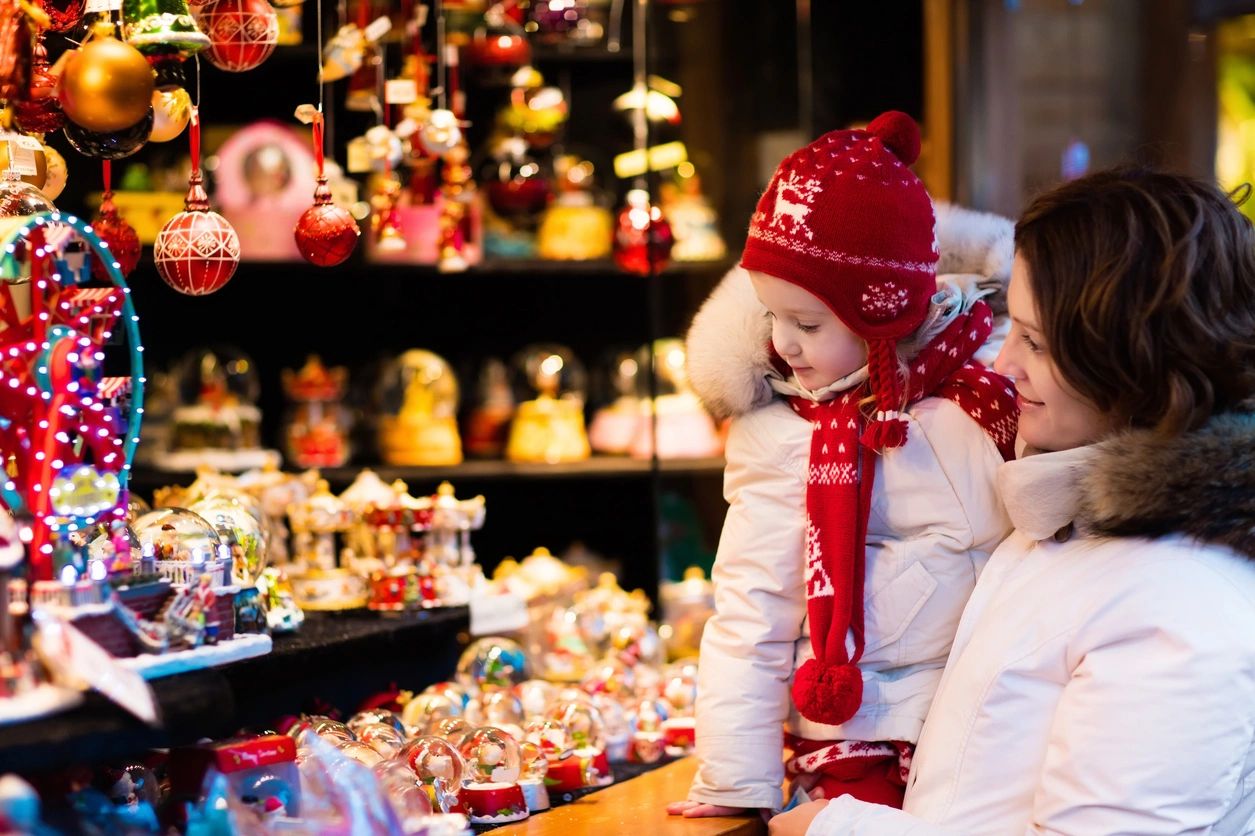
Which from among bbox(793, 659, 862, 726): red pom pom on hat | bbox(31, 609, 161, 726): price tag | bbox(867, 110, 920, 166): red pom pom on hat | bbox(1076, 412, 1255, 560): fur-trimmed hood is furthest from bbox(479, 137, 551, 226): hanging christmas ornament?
bbox(31, 609, 161, 726): price tag

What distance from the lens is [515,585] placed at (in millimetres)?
2736

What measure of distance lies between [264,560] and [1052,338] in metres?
1.09

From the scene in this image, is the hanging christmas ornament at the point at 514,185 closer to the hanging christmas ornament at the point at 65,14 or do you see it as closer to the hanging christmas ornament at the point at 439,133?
the hanging christmas ornament at the point at 439,133

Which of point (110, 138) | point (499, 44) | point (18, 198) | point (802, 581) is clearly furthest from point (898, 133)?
point (499, 44)

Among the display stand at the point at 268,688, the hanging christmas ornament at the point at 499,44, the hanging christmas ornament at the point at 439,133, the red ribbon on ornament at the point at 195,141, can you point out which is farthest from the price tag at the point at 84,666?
the hanging christmas ornament at the point at 499,44

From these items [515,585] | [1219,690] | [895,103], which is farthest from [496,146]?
[1219,690]

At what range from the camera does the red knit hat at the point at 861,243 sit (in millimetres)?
1829

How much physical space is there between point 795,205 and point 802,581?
0.48 metres

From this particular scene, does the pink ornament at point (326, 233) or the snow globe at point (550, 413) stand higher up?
the pink ornament at point (326, 233)

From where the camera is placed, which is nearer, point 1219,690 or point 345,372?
point 1219,690

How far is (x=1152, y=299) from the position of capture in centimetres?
151

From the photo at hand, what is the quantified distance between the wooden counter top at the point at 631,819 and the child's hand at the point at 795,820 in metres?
0.06

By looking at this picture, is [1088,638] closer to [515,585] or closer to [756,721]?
[756,721]

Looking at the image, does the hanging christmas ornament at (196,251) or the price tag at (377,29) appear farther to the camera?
the price tag at (377,29)
